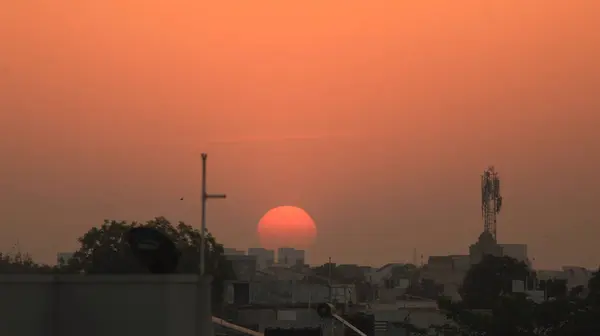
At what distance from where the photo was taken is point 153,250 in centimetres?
1390

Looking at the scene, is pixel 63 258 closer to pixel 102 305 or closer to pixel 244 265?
pixel 244 265

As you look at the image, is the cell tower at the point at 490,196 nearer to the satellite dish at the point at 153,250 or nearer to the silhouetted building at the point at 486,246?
the silhouetted building at the point at 486,246

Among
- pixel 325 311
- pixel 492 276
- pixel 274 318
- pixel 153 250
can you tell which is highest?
pixel 153 250

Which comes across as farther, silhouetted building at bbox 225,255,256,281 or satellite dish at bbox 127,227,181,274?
silhouetted building at bbox 225,255,256,281

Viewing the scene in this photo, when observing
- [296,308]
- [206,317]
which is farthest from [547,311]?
[206,317]

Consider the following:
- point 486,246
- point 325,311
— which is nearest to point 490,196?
point 486,246

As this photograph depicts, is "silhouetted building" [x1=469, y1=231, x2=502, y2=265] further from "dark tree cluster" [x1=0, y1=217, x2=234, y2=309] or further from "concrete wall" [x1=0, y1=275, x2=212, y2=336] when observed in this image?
"concrete wall" [x1=0, y1=275, x2=212, y2=336]

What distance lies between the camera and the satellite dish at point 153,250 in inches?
546

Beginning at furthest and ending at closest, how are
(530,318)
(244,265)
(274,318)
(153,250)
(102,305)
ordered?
(244,265) → (274,318) → (530,318) → (153,250) → (102,305)

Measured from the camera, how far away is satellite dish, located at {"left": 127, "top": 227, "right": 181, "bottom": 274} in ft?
45.5

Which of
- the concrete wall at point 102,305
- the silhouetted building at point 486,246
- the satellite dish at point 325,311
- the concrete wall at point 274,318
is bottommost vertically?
the concrete wall at point 274,318

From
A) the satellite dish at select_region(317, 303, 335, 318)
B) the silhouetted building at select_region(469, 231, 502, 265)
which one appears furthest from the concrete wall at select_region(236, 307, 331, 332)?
the silhouetted building at select_region(469, 231, 502, 265)

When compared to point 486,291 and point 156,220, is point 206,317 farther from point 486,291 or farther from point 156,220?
point 486,291

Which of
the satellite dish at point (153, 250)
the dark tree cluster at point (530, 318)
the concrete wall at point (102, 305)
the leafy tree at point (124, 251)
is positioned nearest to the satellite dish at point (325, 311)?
the satellite dish at point (153, 250)
